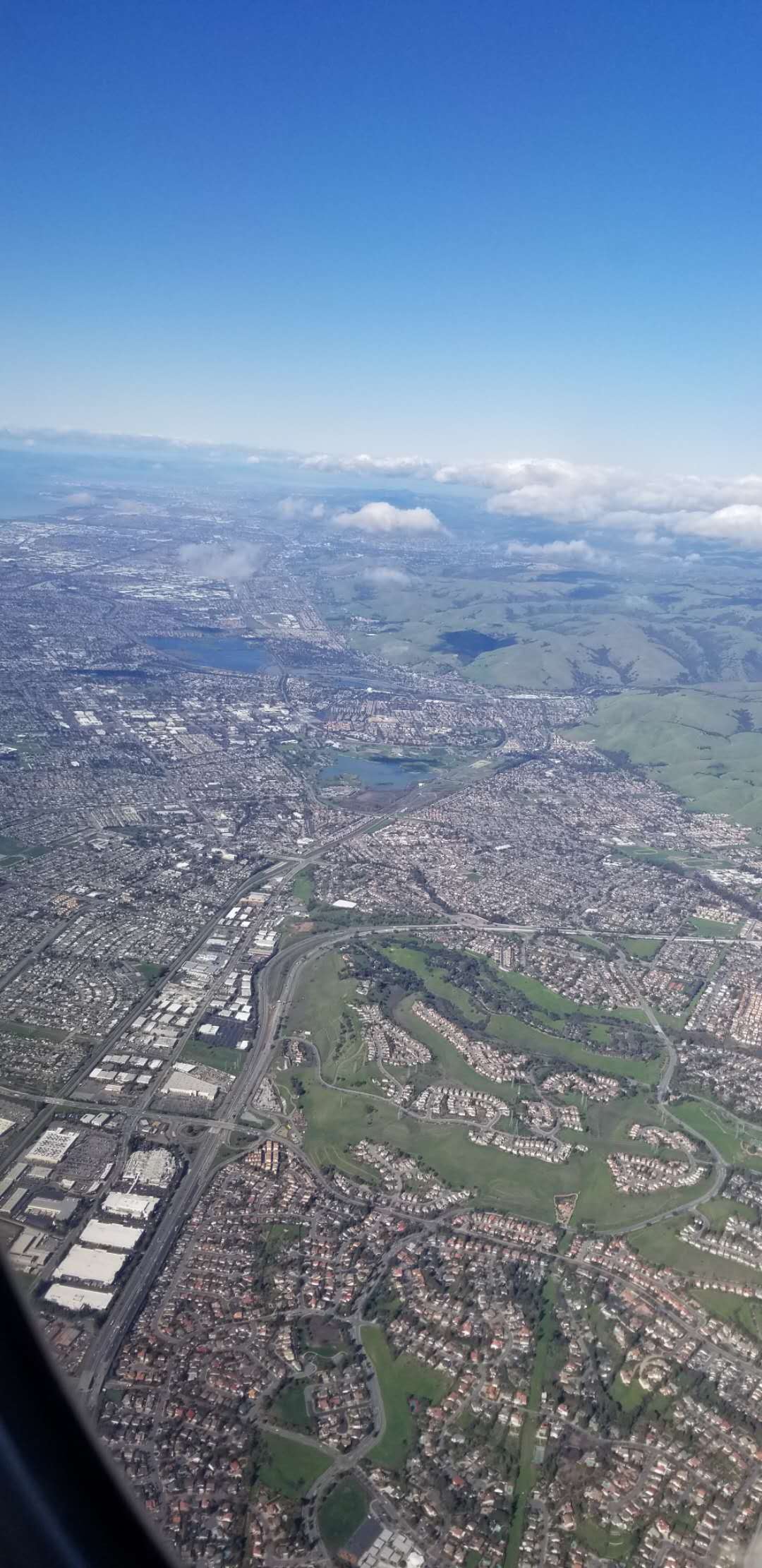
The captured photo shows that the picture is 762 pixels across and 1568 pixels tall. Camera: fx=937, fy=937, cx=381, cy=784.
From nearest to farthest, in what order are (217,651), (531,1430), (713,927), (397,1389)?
(531,1430) → (397,1389) → (713,927) → (217,651)

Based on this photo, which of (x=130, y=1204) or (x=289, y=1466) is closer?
(x=289, y=1466)

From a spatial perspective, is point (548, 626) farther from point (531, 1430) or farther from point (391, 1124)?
point (531, 1430)

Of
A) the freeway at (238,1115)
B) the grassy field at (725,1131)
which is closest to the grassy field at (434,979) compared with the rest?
the freeway at (238,1115)

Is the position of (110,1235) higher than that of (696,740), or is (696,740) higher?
(696,740)

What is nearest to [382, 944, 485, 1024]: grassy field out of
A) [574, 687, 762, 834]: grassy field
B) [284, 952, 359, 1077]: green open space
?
[284, 952, 359, 1077]: green open space

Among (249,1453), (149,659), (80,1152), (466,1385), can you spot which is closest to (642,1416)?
(466,1385)

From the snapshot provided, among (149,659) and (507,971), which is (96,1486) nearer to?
(507,971)

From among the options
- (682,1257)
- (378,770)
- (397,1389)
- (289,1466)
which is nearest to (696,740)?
(378,770)
